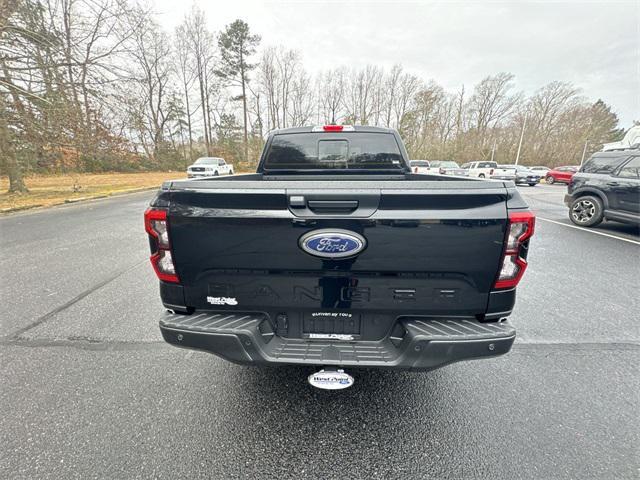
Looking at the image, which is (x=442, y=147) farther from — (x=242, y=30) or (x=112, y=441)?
(x=112, y=441)

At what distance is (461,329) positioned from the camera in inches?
66.1

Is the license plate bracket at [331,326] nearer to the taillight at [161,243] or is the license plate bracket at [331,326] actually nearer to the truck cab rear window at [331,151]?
the taillight at [161,243]

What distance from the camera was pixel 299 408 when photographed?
2.09 metres

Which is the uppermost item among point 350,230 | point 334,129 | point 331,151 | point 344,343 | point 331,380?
point 334,129

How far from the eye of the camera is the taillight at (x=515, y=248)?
1.56m

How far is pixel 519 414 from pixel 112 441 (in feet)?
9.21

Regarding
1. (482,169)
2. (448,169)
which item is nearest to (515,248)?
(482,169)

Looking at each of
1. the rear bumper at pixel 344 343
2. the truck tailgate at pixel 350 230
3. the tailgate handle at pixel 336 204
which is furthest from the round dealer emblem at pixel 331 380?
the tailgate handle at pixel 336 204

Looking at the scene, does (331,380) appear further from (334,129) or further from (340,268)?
(334,129)

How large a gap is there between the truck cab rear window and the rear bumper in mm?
2347

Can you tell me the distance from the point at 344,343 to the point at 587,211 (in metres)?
9.12

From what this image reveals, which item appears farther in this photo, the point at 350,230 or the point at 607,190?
the point at 607,190

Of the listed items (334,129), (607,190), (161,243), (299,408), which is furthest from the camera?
(607,190)

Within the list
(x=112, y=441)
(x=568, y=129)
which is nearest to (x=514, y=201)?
(x=112, y=441)
